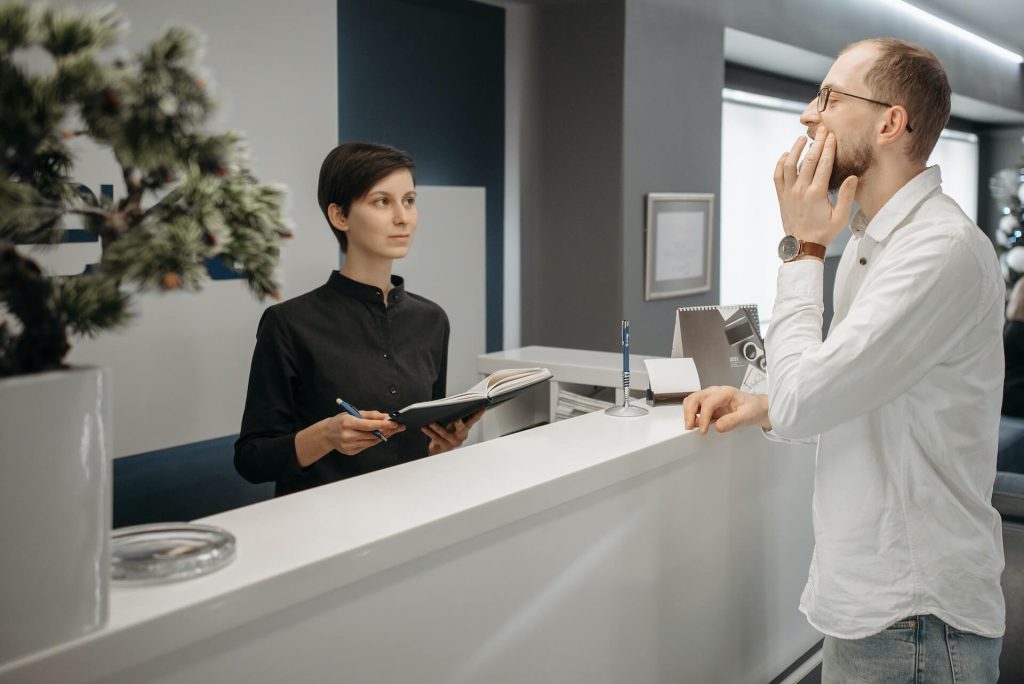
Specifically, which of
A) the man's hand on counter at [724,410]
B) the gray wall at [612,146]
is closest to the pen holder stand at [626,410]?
the man's hand on counter at [724,410]

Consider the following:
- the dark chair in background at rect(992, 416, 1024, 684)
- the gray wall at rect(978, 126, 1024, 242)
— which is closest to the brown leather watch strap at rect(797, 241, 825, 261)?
the dark chair in background at rect(992, 416, 1024, 684)

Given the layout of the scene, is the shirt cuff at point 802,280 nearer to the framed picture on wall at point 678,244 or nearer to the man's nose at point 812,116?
the man's nose at point 812,116

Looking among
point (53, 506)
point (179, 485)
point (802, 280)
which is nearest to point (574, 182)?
point (179, 485)

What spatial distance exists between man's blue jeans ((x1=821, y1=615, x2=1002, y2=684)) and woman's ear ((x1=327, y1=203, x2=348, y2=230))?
1.45 meters

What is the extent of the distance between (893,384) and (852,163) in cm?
42

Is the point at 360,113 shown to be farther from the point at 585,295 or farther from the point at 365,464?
the point at 365,464

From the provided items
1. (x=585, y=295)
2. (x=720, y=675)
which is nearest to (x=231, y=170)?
(x=720, y=675)

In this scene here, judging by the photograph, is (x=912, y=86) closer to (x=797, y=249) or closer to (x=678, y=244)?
(x=797, y=249)

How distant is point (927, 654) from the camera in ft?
4.90

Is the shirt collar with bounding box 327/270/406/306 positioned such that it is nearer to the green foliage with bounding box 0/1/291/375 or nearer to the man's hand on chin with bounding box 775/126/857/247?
the man's hand on chin with bounding box 775/126/857/247

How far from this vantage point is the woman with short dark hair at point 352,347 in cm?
212

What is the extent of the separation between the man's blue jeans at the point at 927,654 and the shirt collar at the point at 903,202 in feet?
2.02

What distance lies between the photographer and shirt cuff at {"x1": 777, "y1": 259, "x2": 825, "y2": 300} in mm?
1532

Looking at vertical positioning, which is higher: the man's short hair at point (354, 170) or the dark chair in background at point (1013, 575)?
the man's short hair at point (354, 170)
